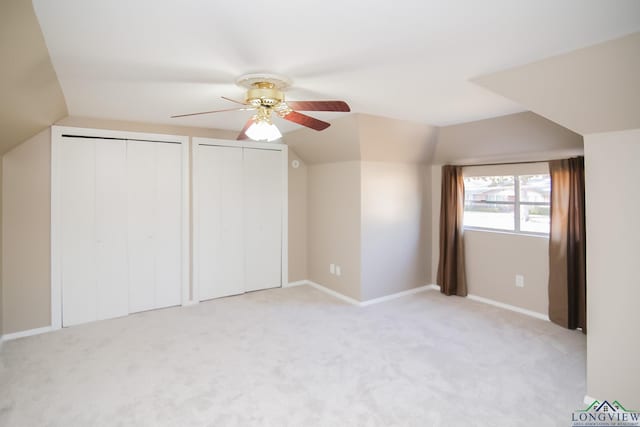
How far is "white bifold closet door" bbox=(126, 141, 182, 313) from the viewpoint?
409 cm

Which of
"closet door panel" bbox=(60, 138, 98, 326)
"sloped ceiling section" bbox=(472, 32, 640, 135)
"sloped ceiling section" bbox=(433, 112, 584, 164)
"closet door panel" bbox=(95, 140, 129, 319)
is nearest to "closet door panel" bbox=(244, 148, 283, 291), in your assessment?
"closet door panel" bbox=(95, 140, 129, 319)

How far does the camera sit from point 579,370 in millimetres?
2812

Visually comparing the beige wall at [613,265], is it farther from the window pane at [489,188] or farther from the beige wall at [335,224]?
the beige wall at [335,224]

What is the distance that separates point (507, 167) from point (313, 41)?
3.26m

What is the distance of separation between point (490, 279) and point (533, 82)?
9.33 ft

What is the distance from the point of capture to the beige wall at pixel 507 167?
3.62 m

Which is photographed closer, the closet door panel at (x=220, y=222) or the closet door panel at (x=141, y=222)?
the closet door panel at (x=141, y=222)

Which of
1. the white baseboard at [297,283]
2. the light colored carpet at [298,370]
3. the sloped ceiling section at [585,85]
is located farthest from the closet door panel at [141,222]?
the sloped ceiling section at [585,85]

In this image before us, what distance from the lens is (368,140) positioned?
4.05m

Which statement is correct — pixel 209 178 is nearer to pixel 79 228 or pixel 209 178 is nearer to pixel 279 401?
pixel 79 228

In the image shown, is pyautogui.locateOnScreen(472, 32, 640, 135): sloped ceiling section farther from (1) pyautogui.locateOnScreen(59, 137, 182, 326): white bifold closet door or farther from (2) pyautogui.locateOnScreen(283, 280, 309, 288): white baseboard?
(2) pyautogui.locateOnScreen(283, 280, 309, 288): white baseboard

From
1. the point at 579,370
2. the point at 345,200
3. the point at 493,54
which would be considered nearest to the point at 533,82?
the point at 493,54

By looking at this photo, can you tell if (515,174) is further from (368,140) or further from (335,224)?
(335,224)

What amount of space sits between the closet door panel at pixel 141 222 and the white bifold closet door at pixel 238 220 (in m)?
0.54
